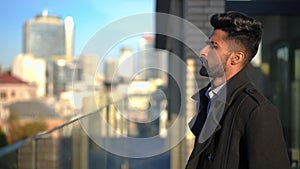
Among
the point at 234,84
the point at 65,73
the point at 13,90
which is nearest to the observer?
the point at 234,84

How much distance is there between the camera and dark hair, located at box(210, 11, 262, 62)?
5.11 feet

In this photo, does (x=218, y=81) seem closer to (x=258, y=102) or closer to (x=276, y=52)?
(x=258, y=102)

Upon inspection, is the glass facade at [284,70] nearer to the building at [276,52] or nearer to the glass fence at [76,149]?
the building at [276,52]

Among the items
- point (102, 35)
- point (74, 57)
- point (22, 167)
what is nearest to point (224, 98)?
point (102, 35)

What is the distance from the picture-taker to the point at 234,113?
1.54 metres

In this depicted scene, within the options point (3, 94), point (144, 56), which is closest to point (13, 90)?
point (3, 94)

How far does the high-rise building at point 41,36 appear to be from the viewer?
39.5m

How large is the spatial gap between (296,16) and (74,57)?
3.91m

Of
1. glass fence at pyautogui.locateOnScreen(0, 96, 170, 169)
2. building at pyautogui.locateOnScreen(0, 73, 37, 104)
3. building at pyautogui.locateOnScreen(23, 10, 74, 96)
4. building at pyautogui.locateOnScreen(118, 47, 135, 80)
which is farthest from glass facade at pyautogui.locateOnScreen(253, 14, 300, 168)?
building at pyautogui.locateOnScreen(0, 73, 37, 104)

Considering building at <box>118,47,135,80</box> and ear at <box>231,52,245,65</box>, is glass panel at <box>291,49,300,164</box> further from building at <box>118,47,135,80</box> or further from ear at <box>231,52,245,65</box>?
ear at <box>231,52,245,65</box>

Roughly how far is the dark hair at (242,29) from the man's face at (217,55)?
0.03m

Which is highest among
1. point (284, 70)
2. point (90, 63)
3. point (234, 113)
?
point (90, 63)

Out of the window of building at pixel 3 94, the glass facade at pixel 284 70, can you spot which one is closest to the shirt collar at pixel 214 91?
the glass facade at pixel 284 70

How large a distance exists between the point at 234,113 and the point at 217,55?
204 millimetres
